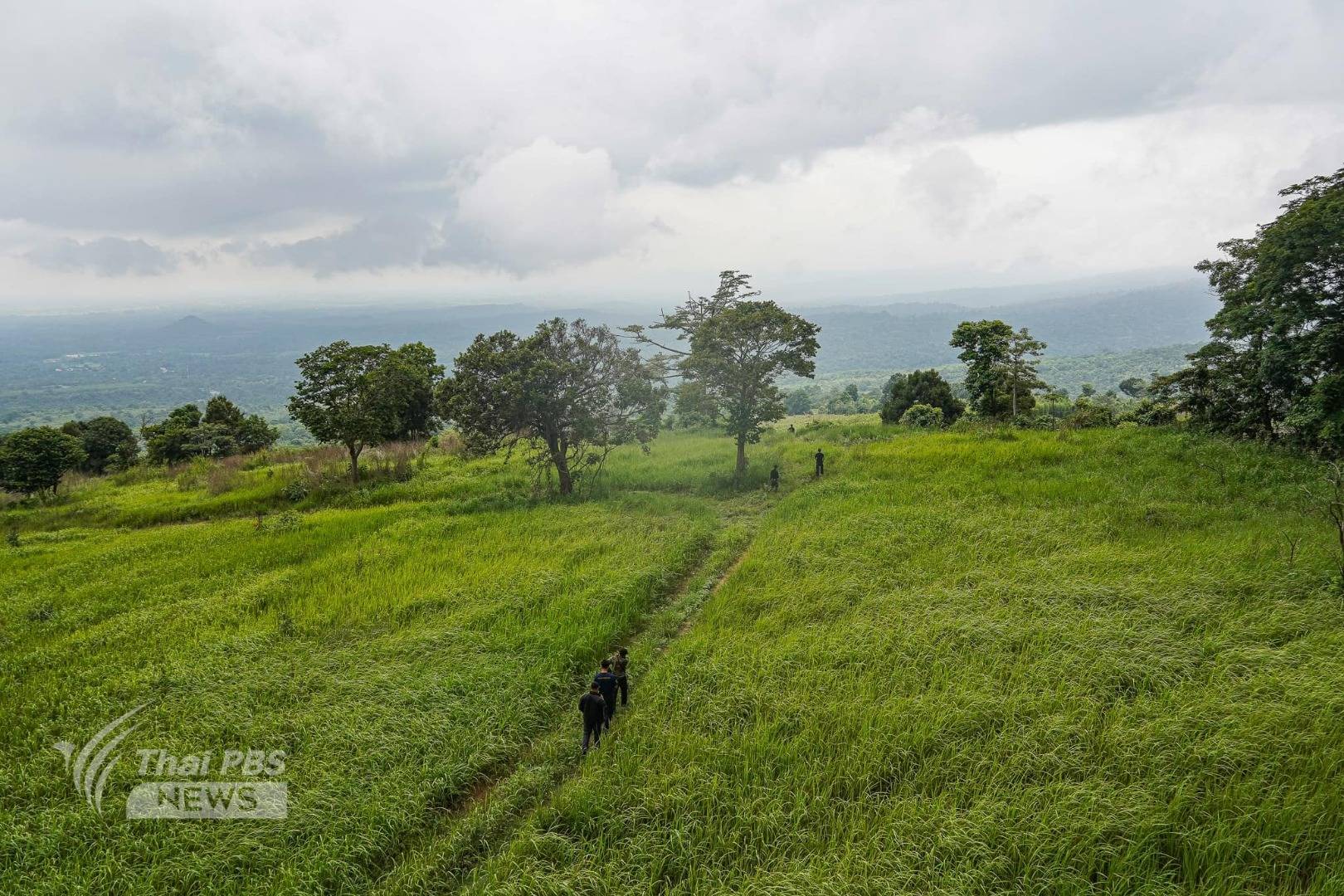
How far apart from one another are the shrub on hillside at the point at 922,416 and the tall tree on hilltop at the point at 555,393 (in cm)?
1870

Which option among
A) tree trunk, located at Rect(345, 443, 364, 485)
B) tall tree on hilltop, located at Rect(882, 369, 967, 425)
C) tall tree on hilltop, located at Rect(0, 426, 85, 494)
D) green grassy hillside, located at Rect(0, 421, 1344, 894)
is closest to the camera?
green grassy hillside, located at Rect(0, 421, 1344, 894)

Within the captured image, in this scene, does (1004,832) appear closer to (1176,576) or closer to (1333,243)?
(1176,576)

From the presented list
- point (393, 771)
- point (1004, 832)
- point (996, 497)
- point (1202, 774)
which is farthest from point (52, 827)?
point (996, 497)

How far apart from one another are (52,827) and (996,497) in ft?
62.8

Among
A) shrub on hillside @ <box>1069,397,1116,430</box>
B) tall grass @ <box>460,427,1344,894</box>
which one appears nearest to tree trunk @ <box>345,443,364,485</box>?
tall grass @ <box>460,427,1344,894</box>

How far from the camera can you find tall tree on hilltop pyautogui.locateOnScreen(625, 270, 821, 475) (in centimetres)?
2181

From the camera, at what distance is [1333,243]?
48.3 feet

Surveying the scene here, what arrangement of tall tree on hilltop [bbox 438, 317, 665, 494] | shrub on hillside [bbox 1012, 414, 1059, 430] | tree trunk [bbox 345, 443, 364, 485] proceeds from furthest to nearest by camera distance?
shrub on hillside [bbox 1012, 414, 1059, 430]
tree trunk [bbox 345, 443, 364, 485]
tall tree on hilltop [bbox 438, 317, 665, 494]

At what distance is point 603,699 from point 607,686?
7.2 inches

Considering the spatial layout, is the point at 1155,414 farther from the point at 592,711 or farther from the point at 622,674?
the point at 592,711

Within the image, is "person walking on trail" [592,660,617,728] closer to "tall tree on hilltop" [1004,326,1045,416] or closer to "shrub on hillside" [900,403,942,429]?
"tall tree on hilltop" [1004,326,1045,416]

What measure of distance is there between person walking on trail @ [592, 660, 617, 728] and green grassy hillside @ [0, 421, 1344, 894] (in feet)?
0.78

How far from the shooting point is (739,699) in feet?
26.6

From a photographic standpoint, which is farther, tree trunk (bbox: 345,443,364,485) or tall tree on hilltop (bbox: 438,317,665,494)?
tree trunk (bbox: 345,443,364,485)
